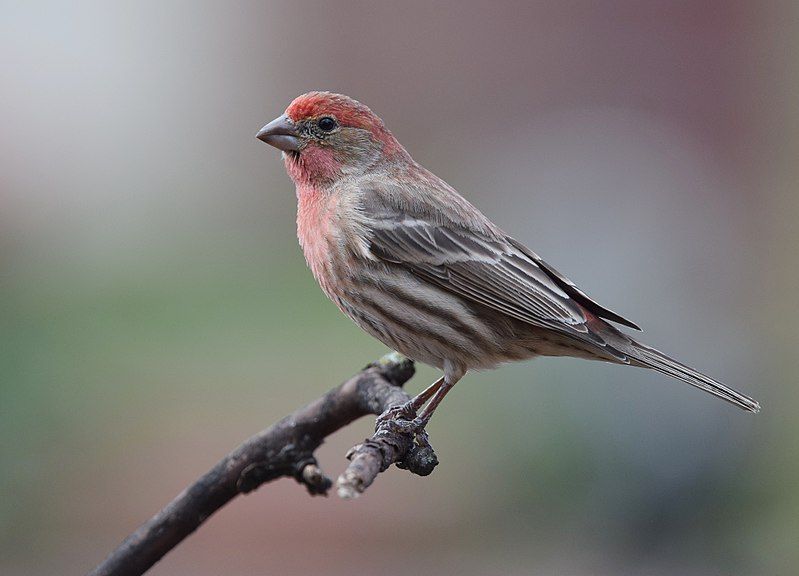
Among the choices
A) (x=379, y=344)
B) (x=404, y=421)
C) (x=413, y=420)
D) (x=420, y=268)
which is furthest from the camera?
(x=379, y=344)

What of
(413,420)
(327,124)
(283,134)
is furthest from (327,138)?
(413,420)

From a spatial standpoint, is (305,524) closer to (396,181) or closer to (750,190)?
(396,181)

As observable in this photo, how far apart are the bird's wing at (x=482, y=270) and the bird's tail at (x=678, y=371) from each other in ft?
0.55

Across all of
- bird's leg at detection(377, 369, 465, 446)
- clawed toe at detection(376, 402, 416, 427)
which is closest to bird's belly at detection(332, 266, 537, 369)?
bird's leg at detection(377, 369, 465, 446)

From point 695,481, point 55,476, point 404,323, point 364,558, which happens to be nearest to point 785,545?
point 695,481

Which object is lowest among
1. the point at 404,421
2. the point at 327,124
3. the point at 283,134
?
the point at 404,421

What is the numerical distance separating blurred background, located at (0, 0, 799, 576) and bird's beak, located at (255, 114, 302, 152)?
2.84 metres

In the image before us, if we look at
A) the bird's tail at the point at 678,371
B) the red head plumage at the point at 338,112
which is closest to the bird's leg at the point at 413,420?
the bird's tail at the point at 678,371

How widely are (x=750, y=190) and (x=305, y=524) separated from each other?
6.17m

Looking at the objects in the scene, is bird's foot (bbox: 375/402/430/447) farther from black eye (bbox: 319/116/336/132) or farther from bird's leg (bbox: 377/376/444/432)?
black eye (bbox: 319/116/336/132)

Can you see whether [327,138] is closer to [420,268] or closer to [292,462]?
[420,268]

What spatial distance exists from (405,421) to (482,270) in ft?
3.52

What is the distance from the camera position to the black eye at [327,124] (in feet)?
14.4

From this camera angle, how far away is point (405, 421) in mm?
3361
